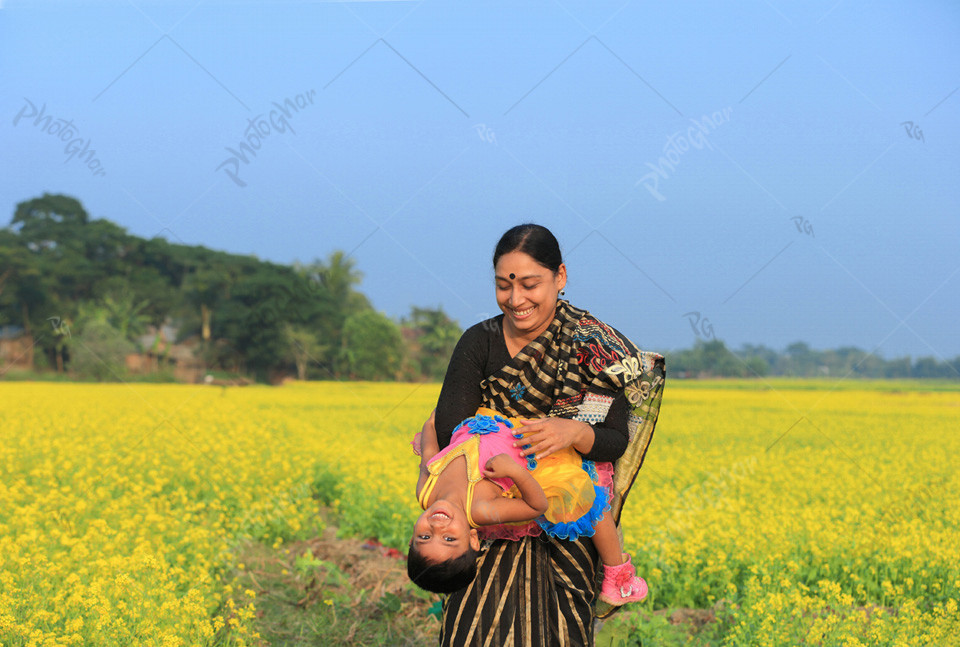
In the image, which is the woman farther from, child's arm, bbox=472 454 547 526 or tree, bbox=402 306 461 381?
tree, bbox=402 306 461 381

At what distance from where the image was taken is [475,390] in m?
3.18

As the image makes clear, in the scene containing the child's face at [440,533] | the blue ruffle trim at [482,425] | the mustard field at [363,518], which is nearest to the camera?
the child's face at [440,533]

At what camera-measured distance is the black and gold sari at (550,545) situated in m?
3.03

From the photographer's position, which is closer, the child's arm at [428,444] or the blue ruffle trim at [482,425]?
the blue ruffle trim at [482,425]

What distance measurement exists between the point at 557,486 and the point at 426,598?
9.48 feet

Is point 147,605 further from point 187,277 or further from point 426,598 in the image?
point 187,277

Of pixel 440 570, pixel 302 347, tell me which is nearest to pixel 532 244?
pixel 440 570

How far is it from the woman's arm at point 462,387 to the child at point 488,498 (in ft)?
0.20

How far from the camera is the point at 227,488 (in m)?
7.50

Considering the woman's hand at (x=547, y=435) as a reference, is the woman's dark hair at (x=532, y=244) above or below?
above

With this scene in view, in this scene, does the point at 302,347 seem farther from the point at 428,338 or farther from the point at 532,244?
the point at 532,244

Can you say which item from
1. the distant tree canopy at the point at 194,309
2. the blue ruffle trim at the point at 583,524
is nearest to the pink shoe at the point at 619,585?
the blue ruffle trim at the point at 583,524

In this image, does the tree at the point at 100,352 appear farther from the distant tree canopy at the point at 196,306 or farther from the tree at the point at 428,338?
the tree at the point at 428,338

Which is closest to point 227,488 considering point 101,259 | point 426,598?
point 426,598
